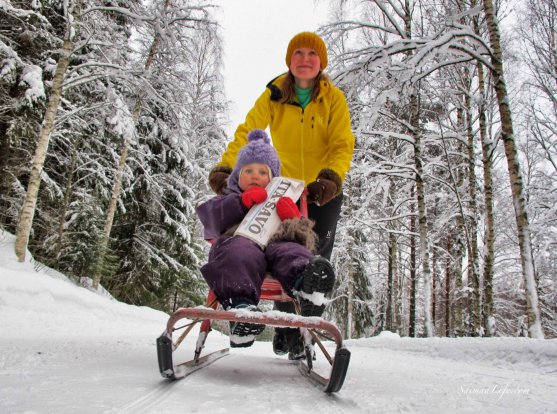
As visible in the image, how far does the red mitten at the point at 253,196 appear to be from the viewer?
204 cm

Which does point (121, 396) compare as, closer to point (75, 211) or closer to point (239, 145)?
point (239, 145)

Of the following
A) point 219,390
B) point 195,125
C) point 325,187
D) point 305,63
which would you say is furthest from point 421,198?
point 195,125

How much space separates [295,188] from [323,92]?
909 millimetres

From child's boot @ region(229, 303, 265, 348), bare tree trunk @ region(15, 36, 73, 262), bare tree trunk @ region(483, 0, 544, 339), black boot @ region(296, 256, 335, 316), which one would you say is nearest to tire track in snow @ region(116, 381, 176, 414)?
child's boot @ region(229, 303, 265, 348)

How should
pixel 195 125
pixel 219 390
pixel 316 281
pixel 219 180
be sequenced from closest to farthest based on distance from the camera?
pixel 219 390 < pixel 316 281 < pixel 219 180 < pixel 195 125

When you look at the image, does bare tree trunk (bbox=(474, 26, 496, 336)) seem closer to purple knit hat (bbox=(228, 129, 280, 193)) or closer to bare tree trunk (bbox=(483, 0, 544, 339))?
bare tree trunk (bbox=(483, 0, 544, 339))

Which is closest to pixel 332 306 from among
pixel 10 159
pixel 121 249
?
pixel 121 249

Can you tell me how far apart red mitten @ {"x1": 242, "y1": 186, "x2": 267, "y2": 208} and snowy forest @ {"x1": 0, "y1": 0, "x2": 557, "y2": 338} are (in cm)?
410

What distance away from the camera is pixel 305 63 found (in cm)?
265

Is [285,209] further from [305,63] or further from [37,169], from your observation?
[37,169]

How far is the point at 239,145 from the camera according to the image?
265 cm

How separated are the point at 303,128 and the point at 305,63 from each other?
1.48 ft

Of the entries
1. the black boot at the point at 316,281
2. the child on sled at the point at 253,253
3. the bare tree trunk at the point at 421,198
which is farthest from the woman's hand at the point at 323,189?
the bare tree trunk at the point at 421,198

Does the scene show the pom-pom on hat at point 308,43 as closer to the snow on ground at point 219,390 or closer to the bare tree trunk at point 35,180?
the snow on ground at point 219,390
